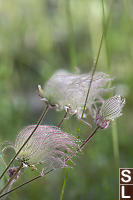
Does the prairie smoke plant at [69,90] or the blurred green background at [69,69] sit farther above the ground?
the blurred green background at [69,69]

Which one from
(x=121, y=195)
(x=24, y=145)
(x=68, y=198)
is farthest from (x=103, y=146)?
(x=24, y=145)

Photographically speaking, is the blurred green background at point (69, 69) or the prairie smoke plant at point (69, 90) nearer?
the prairie smoke plant at point (69, 90)

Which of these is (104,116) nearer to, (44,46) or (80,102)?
(80,102)

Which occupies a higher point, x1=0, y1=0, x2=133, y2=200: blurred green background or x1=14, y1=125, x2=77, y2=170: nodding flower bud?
x1=0, y1=0, x2=133, y2=200: blurred green background

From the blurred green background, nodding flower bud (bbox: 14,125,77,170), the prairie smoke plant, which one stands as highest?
the blurred green background

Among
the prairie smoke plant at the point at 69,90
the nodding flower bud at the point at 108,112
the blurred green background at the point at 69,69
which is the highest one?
the blurred green background at the point at 69,69

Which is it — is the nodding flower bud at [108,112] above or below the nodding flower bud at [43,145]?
above
